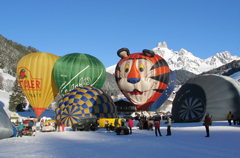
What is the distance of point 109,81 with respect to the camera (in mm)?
187250

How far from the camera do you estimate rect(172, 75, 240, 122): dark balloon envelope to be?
20.2 metres

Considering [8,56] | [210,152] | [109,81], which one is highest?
[8,56]

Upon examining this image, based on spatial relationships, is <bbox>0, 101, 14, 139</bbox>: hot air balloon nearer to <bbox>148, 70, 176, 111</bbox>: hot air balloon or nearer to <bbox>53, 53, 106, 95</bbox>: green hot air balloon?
<bbox>53, 53, 106, 95</bbox>: green hot air balloon

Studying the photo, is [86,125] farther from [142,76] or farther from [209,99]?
[142,76]

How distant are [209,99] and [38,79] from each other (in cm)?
1997

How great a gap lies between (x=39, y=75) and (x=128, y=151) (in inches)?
1017

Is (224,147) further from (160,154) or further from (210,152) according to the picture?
(160,154)

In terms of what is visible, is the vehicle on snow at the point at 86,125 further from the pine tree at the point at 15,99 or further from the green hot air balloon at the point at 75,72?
the pine tree at the point at 15,99

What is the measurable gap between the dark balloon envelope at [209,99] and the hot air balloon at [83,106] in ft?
20.7

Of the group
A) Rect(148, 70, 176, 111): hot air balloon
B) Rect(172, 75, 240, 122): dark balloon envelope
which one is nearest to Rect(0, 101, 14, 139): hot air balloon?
Rect(172, 75, 240, 122): dark balloon envelope

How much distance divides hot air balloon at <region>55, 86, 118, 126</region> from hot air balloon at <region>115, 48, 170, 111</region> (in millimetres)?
5325

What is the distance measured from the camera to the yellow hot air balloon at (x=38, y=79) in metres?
31.9

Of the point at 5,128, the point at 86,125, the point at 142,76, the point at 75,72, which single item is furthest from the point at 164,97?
the point at 5,128

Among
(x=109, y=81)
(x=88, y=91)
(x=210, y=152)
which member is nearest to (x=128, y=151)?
(x=210, y=152)
